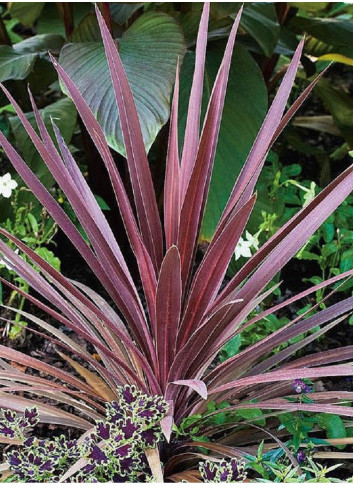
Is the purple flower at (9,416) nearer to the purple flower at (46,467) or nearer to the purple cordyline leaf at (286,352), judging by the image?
the purple flower at (46,467)

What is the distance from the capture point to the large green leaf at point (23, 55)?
2.14 metres

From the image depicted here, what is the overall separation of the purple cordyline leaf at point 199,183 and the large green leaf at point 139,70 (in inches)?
12.2

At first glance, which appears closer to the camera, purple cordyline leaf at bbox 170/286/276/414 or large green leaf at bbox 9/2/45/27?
purple cordyline leaf at bbox 170/286/276/414

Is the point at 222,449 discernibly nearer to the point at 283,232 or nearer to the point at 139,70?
the point at 283,232

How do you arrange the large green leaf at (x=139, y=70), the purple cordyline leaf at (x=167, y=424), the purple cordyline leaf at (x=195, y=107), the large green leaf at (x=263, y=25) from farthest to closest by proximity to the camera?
1. the large green leaf at (x=263, y=25)
2. the large green leaf at (x=139, y=70)
3. the purple cordyline leaf at (x=195, y=107)
4. the purple cordyline leaf at (x=167, y=424)

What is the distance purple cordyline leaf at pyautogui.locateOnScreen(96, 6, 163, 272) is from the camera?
1509 mm

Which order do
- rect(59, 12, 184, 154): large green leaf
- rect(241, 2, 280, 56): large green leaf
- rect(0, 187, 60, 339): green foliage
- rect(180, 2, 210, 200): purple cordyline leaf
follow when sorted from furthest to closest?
rect(241, 2, 280, 56): large green leaf < rect(0, 187, 60, 339): green foliage < rect(59, 12, 184, 154): large green leaf < rect(180, 2, 210, 200): purple cordyline leaf

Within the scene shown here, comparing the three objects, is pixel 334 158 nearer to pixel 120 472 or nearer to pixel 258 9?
pixel 258 9

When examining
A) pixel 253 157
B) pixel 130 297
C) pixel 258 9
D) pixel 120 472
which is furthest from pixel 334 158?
pixel 120 472

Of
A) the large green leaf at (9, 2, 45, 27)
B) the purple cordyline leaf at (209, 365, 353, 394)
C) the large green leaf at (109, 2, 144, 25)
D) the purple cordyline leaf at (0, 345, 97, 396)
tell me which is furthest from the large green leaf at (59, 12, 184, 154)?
the purple cordyline leaf at (209, 365, 353, 394)

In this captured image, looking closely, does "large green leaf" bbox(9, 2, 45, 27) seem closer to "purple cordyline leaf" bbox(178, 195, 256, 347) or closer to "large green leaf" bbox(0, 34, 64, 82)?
"large green leaf" bbox(0, 34, 64, 82)

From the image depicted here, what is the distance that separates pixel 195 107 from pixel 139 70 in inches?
17.3

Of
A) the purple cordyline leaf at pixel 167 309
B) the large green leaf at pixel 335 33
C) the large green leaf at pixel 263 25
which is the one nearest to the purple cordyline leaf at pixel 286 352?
the purple cordyline leaf at pixel 167 309
